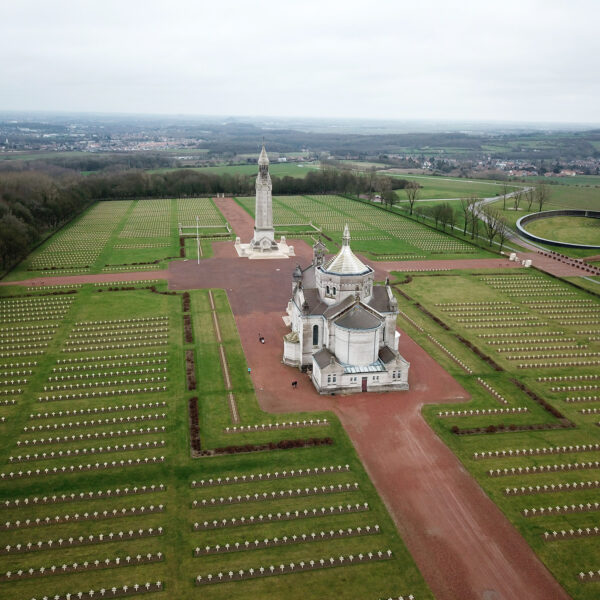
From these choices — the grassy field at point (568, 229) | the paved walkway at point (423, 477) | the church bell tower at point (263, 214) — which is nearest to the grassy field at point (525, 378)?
the paved walkway at point (423, 477)

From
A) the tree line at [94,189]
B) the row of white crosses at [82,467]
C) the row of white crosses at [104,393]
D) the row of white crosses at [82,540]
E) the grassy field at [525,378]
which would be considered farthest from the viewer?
the tree line at [94,189]

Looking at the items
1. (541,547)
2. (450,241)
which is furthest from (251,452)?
(450,241)

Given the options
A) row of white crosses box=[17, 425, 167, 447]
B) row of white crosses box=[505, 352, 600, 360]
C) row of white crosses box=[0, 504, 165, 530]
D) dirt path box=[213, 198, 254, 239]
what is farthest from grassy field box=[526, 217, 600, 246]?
row of white crosses box=[0, 504, 165, 530]

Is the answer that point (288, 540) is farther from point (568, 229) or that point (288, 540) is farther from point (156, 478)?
→ point (568, 229)

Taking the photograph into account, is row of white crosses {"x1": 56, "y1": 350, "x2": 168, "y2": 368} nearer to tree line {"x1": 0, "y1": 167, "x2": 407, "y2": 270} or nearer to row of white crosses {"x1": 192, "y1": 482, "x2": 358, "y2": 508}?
row of white crosses {"x1": 192, "y1": 482, "x2": 358, "y2": 508}

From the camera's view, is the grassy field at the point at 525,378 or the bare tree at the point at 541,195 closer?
the grassy field at the point at 525,378

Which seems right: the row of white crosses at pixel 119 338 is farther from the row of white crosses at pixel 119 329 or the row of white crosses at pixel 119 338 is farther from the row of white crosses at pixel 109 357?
the row of white crosses at pixel 109 357
